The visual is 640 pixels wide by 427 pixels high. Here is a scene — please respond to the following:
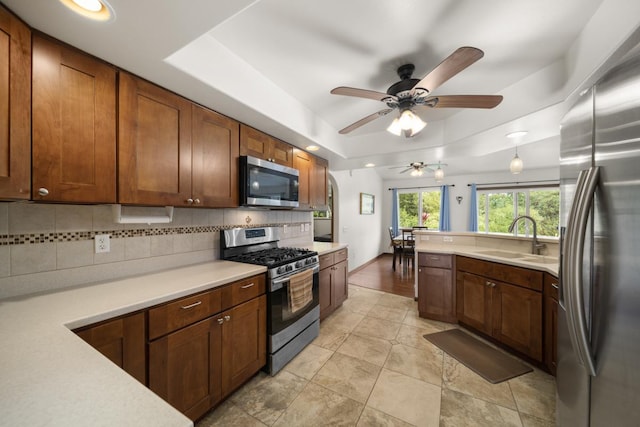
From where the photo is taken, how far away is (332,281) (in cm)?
310

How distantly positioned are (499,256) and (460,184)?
15.0 ft

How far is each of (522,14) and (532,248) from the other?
2.23m

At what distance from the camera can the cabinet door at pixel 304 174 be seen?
2.91m

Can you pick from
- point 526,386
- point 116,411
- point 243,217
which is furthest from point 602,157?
point 243,217

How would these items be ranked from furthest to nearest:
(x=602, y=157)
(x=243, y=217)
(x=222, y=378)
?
(x=243, y=217) → (x=222, y=378) → (x=602, y=157)

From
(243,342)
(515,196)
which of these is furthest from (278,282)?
(515,196)

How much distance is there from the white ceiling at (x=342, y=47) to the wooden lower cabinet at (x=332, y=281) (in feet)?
5.09

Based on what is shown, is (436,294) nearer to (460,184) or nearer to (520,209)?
(460,184)

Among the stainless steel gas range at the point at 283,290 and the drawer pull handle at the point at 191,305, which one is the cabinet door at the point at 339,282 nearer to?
the stainless steel gas range at the point at 283,290

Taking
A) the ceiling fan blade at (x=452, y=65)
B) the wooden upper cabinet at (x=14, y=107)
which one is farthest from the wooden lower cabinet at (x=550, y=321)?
the wooden upper cabinet at (x=14, y=107)

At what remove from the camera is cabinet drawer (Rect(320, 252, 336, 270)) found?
2.88 m

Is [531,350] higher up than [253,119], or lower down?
lower down

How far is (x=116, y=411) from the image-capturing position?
1.71ft

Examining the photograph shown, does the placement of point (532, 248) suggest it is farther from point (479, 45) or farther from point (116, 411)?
point (116, 411)
